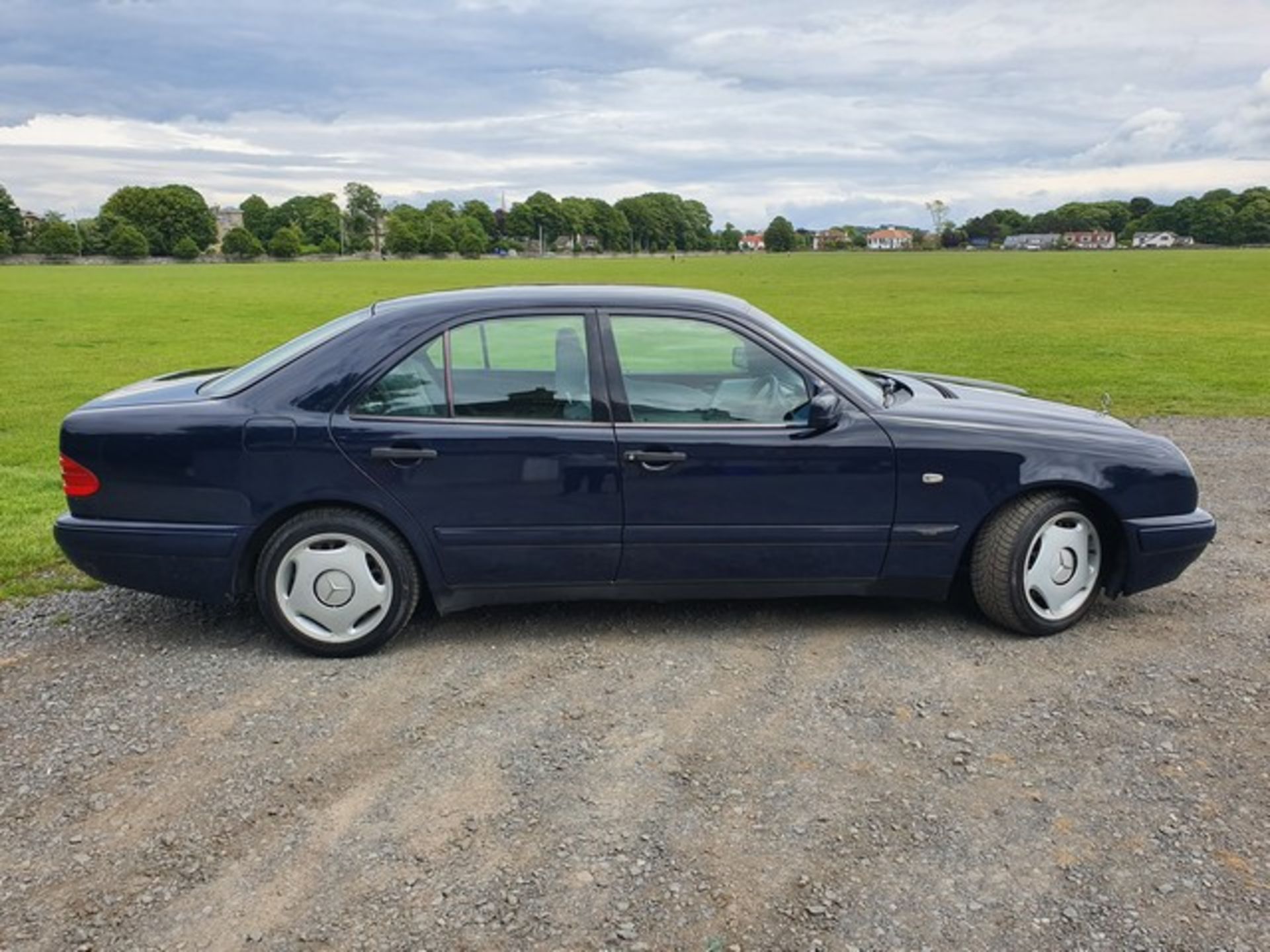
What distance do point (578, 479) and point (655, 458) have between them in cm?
33

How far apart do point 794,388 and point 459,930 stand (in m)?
2.61

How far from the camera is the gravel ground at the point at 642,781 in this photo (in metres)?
2.72

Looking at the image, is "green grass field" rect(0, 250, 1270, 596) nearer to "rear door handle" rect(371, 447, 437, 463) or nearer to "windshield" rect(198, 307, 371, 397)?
"windshield" rect(198, 307, 371, 397)

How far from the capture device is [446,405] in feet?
14.1

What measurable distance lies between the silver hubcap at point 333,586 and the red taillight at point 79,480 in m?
0.83

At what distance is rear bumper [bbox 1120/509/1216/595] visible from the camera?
14.8 ft

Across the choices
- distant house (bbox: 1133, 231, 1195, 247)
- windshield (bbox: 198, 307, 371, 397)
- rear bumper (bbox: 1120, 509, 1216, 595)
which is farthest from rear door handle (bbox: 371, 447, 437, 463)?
distant house (bbox: 1133, 231, 1195, 247)

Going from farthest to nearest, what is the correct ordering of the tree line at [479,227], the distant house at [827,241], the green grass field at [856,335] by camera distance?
the distant house at [827,241] < the tree line at [479,227] < the green grass field at [856,335]

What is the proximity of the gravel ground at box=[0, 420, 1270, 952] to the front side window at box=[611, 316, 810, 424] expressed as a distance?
3.28 feet

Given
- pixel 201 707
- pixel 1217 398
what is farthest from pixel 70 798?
pixel 1217 398

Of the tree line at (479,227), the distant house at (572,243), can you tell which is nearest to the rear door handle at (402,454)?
the tree line at (479,227)

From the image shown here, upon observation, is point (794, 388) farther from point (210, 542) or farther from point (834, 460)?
point (210, 542)

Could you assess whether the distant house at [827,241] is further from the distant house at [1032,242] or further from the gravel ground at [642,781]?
the gravel ground at [642,781]

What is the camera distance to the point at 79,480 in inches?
167
